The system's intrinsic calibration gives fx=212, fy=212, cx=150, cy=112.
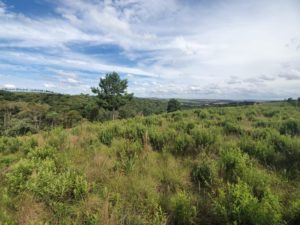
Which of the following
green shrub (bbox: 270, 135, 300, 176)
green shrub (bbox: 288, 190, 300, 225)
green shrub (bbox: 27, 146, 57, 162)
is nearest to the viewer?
green shrub (bbox: 288, 190, 300, 225)

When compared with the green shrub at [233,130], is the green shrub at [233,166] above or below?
below

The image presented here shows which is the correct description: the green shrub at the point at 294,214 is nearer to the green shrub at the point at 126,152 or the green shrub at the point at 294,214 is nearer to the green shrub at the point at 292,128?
the green shrub at the point at 126,152

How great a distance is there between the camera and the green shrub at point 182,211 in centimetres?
281

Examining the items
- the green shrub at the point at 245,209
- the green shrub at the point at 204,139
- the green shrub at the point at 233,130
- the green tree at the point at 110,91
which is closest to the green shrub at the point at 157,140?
the green shrub at the point at 204,139

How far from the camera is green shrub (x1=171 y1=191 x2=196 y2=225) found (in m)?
2.81

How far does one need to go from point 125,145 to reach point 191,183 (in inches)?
85.4

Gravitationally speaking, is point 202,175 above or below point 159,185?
above

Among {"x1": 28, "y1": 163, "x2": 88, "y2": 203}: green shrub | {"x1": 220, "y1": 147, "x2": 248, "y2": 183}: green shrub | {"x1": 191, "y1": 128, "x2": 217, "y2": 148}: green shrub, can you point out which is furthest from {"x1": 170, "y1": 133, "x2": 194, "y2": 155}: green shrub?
{"x1": 28, "y1": 163, "x2": 88, "y2": 203}: green shrub

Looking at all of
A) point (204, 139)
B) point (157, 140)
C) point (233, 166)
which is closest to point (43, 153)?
point (157, 140)

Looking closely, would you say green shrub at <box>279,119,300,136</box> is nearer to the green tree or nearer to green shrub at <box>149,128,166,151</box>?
green shrub at <box>149,128,166,151</box>

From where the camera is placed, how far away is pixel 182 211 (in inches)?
112

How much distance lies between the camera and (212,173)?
376 cm

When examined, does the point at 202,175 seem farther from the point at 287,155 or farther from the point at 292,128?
the point at 292,128

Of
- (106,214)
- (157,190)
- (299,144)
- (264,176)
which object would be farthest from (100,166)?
(299,144)
